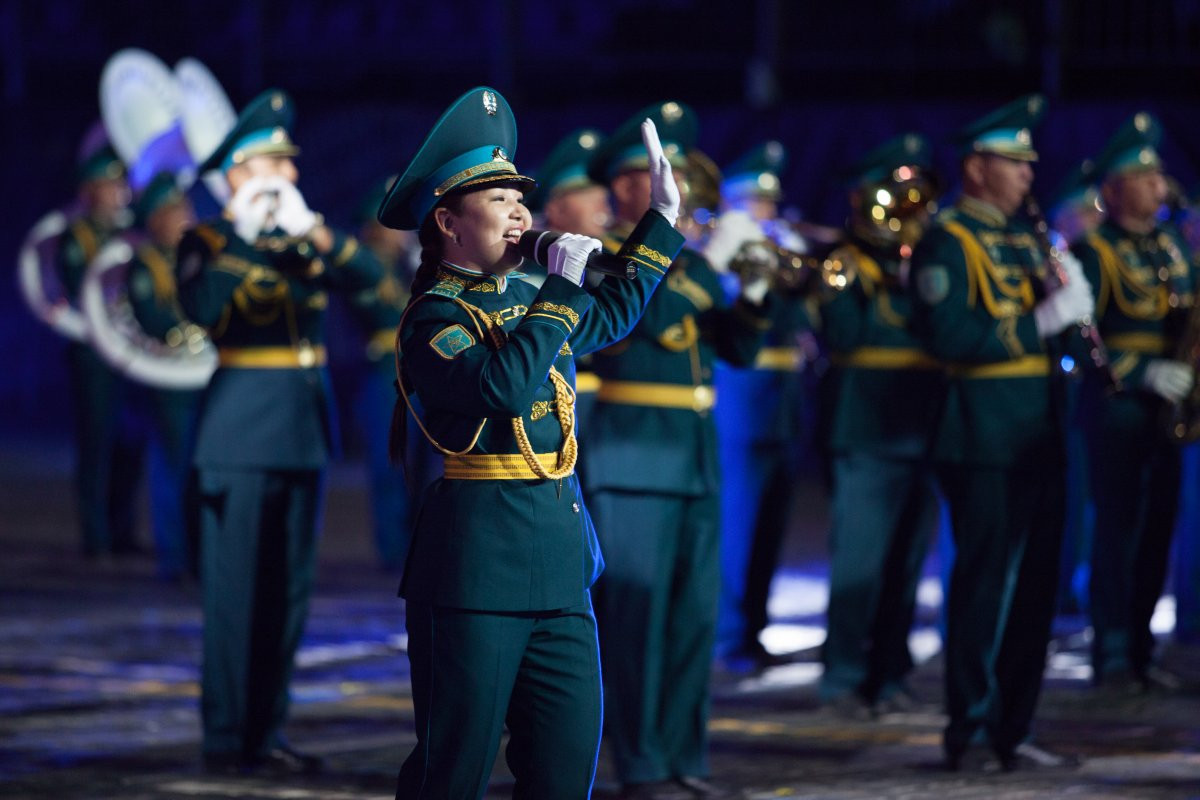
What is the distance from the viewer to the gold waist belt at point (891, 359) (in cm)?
785

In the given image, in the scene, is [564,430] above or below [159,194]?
below

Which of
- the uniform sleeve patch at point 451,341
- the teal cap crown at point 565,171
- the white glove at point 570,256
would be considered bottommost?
the uniform sleeve patch at point 451,341

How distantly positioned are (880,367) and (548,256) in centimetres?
386

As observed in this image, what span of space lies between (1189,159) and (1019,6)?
2.18 m

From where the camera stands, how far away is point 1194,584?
9.11m

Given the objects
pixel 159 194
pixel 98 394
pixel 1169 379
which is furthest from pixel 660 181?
pixel 98 394

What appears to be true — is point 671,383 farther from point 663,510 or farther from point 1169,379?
point 1169,379

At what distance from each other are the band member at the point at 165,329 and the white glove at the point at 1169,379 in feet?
15.2

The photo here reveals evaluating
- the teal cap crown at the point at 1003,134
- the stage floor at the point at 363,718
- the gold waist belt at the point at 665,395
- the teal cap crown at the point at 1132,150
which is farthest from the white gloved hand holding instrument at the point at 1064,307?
the teal cap crown at the point at 1132,150

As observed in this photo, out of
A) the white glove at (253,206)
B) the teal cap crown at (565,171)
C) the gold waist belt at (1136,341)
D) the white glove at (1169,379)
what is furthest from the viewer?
the gold waist belt at (1136,341)

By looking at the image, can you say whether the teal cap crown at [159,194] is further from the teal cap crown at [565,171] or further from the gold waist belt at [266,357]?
the gold waist belt at [266,357]

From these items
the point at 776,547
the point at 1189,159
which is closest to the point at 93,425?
the point at 776,547

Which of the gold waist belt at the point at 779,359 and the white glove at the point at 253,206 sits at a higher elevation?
the white glove at the point at 253,206

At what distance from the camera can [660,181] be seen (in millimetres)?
4387
